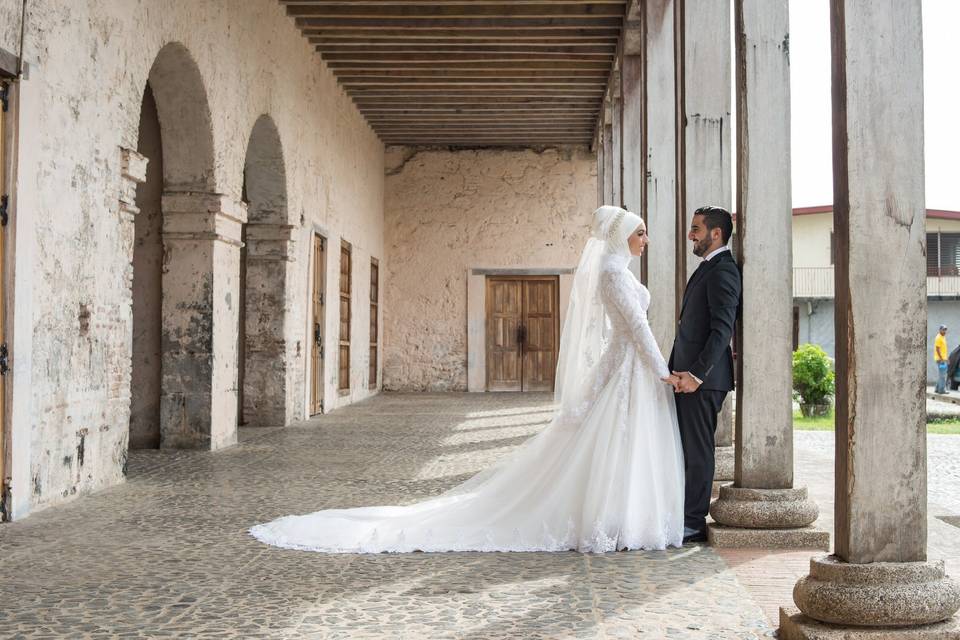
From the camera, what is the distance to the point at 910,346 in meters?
2.77

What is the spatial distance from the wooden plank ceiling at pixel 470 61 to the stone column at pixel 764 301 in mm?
6145

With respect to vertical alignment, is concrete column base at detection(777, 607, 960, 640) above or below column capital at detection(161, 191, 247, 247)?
below

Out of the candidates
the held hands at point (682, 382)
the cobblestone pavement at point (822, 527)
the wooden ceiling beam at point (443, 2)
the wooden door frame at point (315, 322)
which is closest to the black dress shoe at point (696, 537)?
the cobblestone pavement at point (822, 527)

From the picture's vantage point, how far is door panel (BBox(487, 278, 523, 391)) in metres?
17.6

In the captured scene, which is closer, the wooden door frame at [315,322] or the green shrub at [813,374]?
the wooden door frame at [315,322]

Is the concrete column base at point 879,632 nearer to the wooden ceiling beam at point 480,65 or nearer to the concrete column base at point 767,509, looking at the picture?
the concrete column base at point 767,509

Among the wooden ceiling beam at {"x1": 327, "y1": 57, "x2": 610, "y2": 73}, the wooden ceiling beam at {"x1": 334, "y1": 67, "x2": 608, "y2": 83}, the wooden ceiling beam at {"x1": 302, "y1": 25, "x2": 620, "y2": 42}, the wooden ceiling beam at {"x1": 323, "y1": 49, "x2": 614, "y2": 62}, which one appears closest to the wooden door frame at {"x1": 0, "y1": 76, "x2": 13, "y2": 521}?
the wooden ceiling beam at {"x1": 302, "y1": 25, "x2": 620, "y2": 42}

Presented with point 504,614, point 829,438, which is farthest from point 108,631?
point 829,438

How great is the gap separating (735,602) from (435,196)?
582 inches

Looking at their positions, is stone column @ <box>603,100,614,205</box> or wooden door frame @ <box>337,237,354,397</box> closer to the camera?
stone column @ <box>603,100,614,205</box>

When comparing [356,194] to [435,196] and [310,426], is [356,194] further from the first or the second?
[310,426]

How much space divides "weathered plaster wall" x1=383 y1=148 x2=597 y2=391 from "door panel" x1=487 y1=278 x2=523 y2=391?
0.43 metres

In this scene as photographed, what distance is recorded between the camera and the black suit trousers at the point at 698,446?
4.34 m

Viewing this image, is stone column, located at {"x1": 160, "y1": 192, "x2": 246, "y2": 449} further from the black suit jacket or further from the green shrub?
the green shrub
